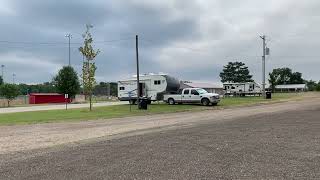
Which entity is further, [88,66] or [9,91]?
[9,91]

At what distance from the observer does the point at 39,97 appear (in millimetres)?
83438

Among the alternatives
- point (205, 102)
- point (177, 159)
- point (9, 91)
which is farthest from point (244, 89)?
point (177, 159)

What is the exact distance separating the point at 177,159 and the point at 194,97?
3900 centimetres

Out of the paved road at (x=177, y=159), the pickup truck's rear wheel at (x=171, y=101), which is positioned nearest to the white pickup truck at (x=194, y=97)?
the pickup truck's rear wheel at (x=171, y=101)

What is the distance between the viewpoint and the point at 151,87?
52781 millimetres

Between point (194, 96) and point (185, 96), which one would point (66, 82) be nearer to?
point (185, 96)

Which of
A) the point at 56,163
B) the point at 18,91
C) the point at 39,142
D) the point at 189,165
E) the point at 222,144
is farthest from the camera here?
the point at 18,91

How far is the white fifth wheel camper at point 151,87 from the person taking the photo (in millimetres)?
52250

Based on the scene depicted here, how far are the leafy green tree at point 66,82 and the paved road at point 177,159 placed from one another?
67673mm

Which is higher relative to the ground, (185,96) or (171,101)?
(185,96)

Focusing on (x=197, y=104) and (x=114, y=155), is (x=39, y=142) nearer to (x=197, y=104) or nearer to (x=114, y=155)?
(x=114, y=155)

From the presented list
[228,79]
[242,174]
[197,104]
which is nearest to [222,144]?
[242,174]

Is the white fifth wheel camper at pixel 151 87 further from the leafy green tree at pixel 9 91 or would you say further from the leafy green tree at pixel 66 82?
the leafy green tree at pixel 66 82

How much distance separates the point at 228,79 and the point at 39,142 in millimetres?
155236
